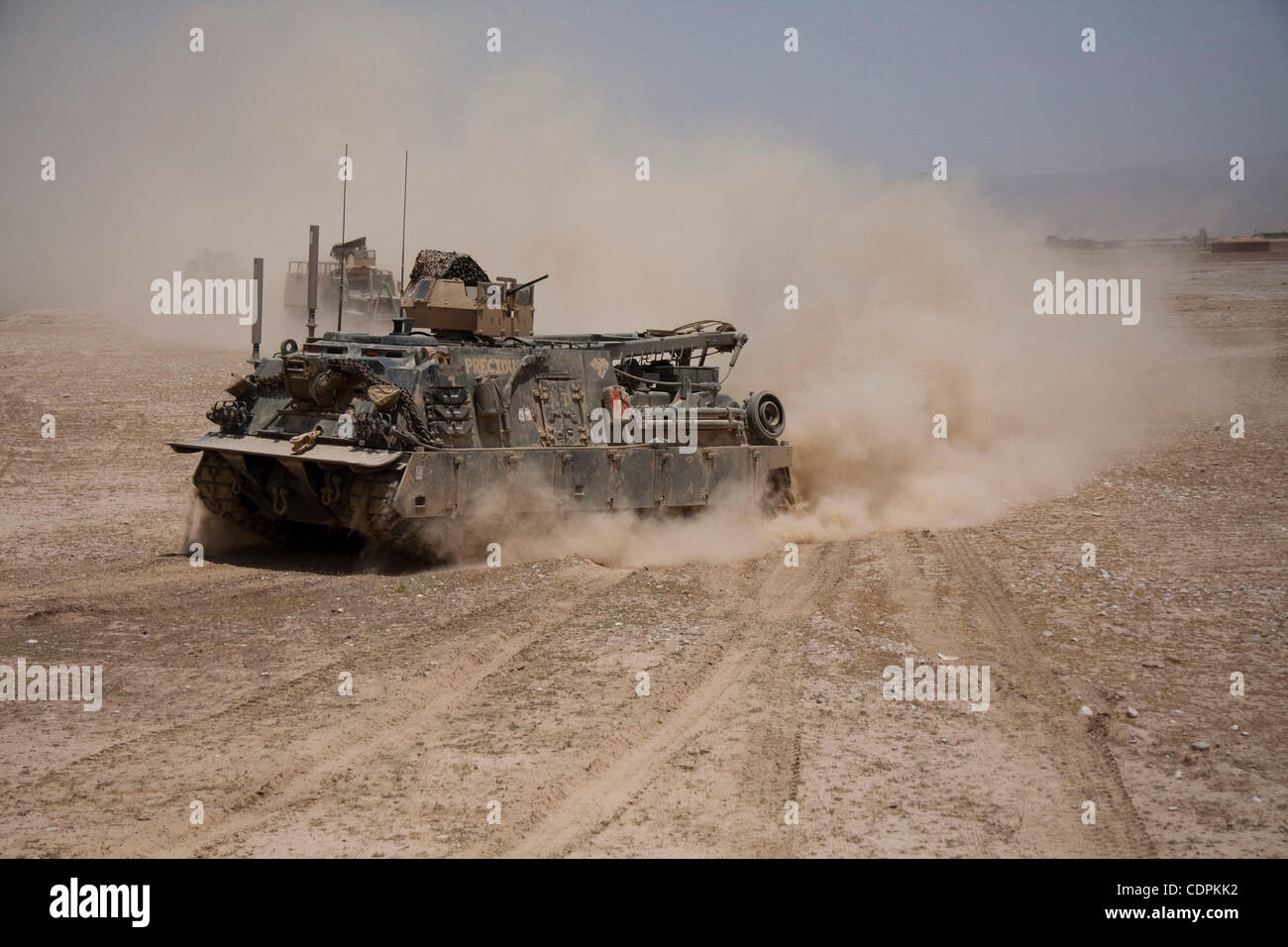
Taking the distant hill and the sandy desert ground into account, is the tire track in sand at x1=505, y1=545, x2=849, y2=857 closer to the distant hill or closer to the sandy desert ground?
the sandy desert ground

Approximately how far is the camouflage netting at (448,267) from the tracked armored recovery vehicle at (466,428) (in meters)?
0.02

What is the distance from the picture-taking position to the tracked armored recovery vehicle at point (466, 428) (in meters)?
12.3

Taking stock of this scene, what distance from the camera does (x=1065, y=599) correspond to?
11320 mm

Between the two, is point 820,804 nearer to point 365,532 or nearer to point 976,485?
point 365,532

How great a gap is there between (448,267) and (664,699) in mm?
7707

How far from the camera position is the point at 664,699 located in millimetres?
8414

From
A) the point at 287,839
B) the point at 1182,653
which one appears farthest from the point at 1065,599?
the point at 287,839
